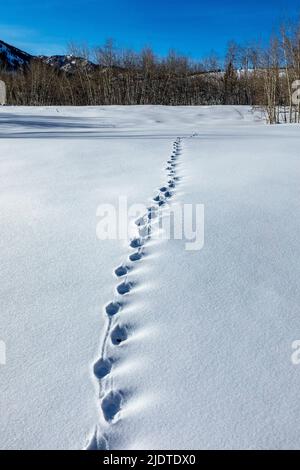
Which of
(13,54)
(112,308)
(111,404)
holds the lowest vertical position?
(111,404)

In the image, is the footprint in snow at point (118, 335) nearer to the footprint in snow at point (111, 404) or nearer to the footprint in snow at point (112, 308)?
the footprint in snow at point (112, 308)

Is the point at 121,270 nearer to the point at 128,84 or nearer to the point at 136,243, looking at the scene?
the point at 136,243

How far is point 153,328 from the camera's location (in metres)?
1.38

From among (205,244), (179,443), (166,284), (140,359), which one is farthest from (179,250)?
(179,443)

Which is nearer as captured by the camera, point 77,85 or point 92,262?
point 92,262

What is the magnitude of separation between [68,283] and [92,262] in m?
0.21

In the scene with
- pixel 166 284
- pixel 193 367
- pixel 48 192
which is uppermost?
pixel 48 192

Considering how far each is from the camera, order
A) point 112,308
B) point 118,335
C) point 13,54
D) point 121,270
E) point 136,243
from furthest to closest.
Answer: point 13,54 < point 136,243 < point 121,270 < point 112,308 < point 118,335

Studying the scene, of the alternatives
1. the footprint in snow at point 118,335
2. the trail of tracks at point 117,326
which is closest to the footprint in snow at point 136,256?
the trail of tracks at point 117,326

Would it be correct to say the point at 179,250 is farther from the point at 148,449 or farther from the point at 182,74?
the point at 182,74

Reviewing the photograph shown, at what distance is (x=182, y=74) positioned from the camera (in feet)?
86.3

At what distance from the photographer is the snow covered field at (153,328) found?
1010 mm

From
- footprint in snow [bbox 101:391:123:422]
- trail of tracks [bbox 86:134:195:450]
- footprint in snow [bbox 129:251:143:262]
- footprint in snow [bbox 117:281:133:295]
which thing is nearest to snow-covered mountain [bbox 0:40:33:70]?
trail of tracks [bbox 86:134:195:450]

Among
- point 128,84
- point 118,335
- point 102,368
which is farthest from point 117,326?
point 128,84
